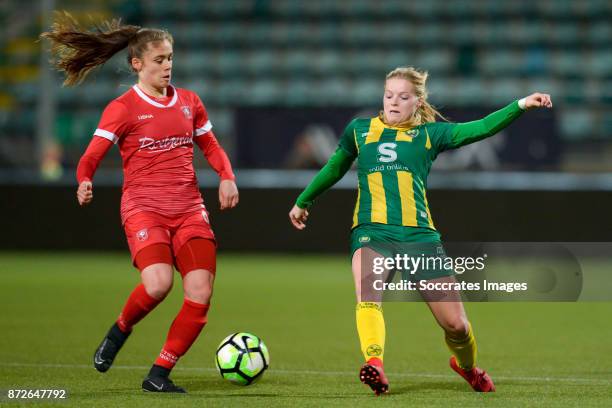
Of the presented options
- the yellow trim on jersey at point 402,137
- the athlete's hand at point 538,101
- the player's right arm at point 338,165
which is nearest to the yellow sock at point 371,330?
the player's right arm at point 338,165

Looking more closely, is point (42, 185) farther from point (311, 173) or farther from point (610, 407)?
point (610, 407)

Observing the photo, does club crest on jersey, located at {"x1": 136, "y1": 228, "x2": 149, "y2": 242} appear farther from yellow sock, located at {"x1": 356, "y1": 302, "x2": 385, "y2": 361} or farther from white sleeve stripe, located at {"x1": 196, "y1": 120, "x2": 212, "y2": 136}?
yellow sock, located at {"x1": 356, "y1": 302, "x2": 385, "y2": 361}

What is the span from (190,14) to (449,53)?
16.2 feet

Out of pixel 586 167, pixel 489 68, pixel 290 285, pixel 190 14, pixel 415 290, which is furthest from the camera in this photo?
pixel 190 14

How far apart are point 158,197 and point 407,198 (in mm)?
1294

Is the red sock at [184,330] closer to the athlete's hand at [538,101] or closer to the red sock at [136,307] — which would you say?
the red sock at [136,307]

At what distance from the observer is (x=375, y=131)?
5691mm

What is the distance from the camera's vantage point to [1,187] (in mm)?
15258

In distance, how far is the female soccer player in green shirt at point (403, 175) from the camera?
551cm

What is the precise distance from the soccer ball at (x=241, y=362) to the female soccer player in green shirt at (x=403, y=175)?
71 centimetres

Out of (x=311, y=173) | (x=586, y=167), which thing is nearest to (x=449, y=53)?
(x=586, y=167)

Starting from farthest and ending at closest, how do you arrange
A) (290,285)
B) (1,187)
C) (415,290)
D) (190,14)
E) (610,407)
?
(190,14) < (1,187) < (290,285) < (415,290) < (610,407)

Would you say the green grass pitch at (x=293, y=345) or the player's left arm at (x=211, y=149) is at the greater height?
the player's left arm at (x=211, y=149)

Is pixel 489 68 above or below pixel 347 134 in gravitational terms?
below
